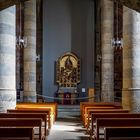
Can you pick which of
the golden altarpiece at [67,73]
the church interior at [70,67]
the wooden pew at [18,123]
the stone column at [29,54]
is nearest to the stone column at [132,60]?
the church interior at [70,67]

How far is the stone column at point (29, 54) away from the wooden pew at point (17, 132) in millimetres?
17469

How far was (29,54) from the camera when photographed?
983 inches

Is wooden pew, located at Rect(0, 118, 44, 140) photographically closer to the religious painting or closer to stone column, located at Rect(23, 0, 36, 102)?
stone column, located at Rect(23, 0, 36, 102)

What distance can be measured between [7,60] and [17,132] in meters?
7.56

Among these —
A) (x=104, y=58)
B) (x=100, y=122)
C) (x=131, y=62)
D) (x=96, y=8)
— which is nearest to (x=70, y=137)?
(x=100, y=122)

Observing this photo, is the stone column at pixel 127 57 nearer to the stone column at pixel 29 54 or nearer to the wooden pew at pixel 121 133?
the wooden pew at pixel 121 133

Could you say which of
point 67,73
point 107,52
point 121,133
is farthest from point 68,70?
point 121,133

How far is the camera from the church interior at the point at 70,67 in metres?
11.8

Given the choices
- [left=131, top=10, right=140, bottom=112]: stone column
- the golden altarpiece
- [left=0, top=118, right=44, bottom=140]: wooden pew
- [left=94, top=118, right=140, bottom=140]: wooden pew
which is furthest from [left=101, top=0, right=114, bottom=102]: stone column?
[left=0, top=118, right=44, bottom=140]: wooden pew

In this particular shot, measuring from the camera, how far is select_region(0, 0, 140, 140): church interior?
38.6 feet

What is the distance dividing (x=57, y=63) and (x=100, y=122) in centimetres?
2284

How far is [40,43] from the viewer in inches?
1260

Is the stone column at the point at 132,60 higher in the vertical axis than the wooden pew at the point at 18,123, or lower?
higher

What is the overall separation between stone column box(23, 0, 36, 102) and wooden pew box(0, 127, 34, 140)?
1747cm
